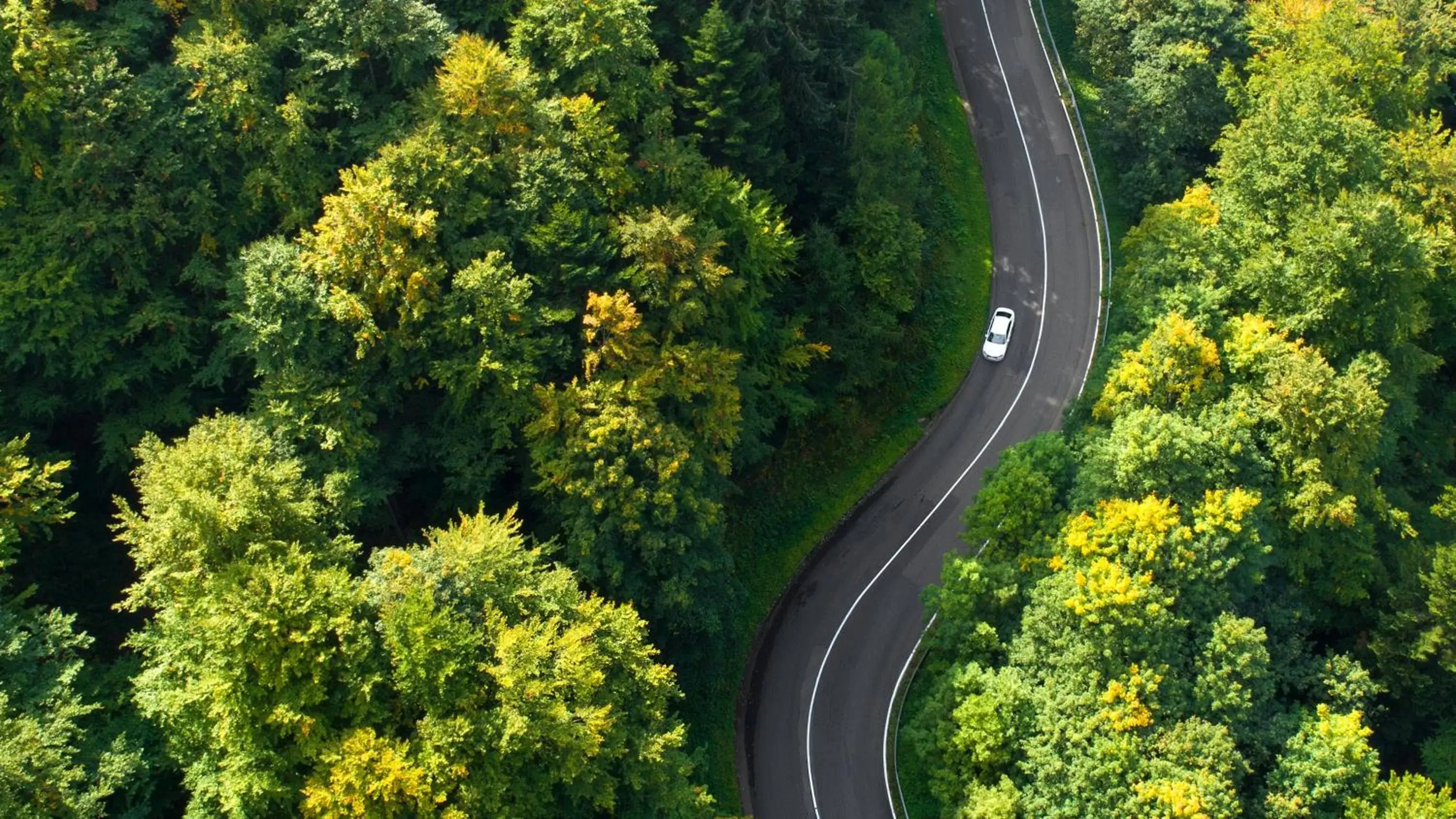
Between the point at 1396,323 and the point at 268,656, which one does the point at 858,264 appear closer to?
the point at 1396,323

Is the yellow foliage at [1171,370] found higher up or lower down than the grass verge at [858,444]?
higher up

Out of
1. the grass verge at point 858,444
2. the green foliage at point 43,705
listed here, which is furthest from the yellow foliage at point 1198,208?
the green foliage at point 43,705

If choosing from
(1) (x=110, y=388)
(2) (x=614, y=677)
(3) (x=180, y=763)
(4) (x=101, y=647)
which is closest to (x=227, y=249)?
(1) (x=110, y=388)

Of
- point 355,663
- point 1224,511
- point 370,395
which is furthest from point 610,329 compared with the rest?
point 1224,511

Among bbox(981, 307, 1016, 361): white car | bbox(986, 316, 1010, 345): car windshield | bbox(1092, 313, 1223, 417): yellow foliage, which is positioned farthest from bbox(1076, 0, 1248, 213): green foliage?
bbox(1092, 313, 1223, 417): yellow foliage

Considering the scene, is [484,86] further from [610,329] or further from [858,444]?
[858,444]

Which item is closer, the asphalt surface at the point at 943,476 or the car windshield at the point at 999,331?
the asphalt surface at the point at 943,476

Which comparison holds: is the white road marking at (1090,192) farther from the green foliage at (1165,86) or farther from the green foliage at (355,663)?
the green foliage at (355,663)

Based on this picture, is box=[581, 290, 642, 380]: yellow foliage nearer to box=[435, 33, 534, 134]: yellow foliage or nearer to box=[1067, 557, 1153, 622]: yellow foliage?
box=[435, 33, 534, 134]: yellow foliage
